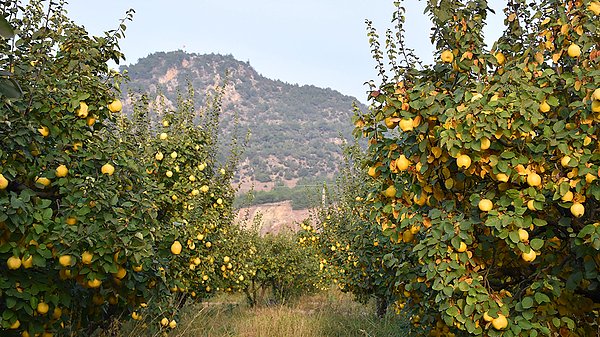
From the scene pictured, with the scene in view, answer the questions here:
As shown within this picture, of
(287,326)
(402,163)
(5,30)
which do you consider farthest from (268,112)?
(5,30)

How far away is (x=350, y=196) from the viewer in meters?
8.98

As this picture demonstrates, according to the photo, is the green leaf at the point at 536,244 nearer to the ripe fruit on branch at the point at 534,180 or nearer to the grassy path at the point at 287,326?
the ripe fruit on branch at the point at 534,180

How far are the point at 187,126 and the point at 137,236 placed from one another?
12.4 feet

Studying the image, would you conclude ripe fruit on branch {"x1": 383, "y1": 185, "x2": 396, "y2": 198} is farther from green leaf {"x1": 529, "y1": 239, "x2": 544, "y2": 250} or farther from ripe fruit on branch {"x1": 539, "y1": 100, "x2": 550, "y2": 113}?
ripe fruit on branch {"x1": 539, "y1": 100, "x2": 550, "y2": 113}

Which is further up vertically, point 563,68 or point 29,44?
point 29,44

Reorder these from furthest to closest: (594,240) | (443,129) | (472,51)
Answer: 1. (472,51)
2. (443,129)
3. (594,240)

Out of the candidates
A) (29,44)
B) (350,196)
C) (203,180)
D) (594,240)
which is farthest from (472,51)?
(350,196)

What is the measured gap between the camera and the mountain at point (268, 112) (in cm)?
5372

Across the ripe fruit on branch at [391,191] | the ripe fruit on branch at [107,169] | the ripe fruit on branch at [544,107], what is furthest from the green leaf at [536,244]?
the ripe fruit on branch at [107,169]

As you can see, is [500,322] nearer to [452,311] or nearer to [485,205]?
[452,311]

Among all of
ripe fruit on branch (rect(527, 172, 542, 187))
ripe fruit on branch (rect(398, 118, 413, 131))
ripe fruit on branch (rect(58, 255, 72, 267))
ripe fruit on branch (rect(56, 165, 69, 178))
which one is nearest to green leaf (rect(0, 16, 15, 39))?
ripe fruit on branch (rect(58, 255, 72, 267))

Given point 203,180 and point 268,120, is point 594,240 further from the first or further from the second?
point 268,120

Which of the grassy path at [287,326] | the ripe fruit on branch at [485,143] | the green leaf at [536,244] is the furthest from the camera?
the grassy path at [287,326]

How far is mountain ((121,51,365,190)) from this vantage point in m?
53.7
